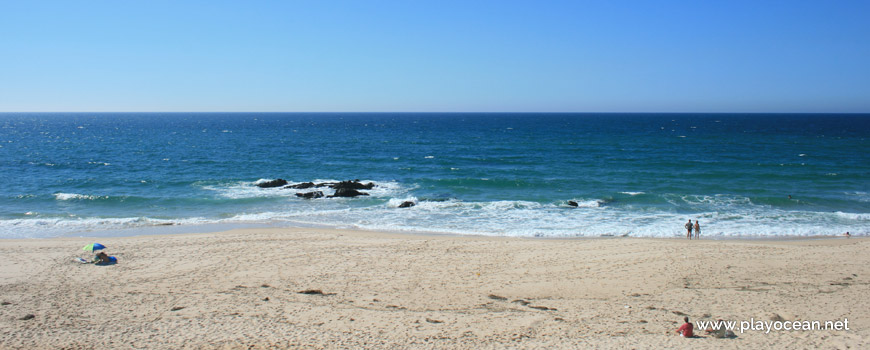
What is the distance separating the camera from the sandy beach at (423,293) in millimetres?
10961

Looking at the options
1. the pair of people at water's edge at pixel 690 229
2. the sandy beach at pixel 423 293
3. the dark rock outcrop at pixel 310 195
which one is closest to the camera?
the sandy beach at pixel 423 293

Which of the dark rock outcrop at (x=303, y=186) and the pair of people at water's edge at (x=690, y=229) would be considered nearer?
the pair of people at water's edge at (x=690, y=229)

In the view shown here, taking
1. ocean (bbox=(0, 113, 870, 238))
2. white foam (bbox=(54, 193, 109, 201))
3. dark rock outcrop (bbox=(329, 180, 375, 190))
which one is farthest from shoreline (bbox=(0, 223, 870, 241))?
white foam (bbox=(54, 193, 109, 201))

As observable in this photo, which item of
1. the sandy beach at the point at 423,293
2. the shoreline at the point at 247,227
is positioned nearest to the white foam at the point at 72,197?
the shoreline at the point at 247,227

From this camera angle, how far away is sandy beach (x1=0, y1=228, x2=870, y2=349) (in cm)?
1096

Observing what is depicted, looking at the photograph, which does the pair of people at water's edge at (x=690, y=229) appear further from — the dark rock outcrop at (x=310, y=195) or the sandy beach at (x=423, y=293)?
the dark rock outcrop at (x=310, y=195)

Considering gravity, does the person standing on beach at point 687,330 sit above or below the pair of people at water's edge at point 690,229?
above

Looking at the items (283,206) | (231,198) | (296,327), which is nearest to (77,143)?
(231,198)

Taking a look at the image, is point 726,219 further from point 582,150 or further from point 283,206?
point 582,150

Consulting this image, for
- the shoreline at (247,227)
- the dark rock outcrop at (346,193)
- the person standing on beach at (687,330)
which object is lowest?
the shoreline at (247,227)

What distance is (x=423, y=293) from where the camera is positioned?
46.3 feet

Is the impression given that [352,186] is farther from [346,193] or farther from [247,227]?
[247,227]

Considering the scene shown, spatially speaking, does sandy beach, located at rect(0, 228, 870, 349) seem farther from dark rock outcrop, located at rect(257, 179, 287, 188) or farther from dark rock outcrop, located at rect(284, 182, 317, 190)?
dark rock outcrop, located at rect(257, 179, 287, 188)

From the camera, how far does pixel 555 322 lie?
38.7 ft
